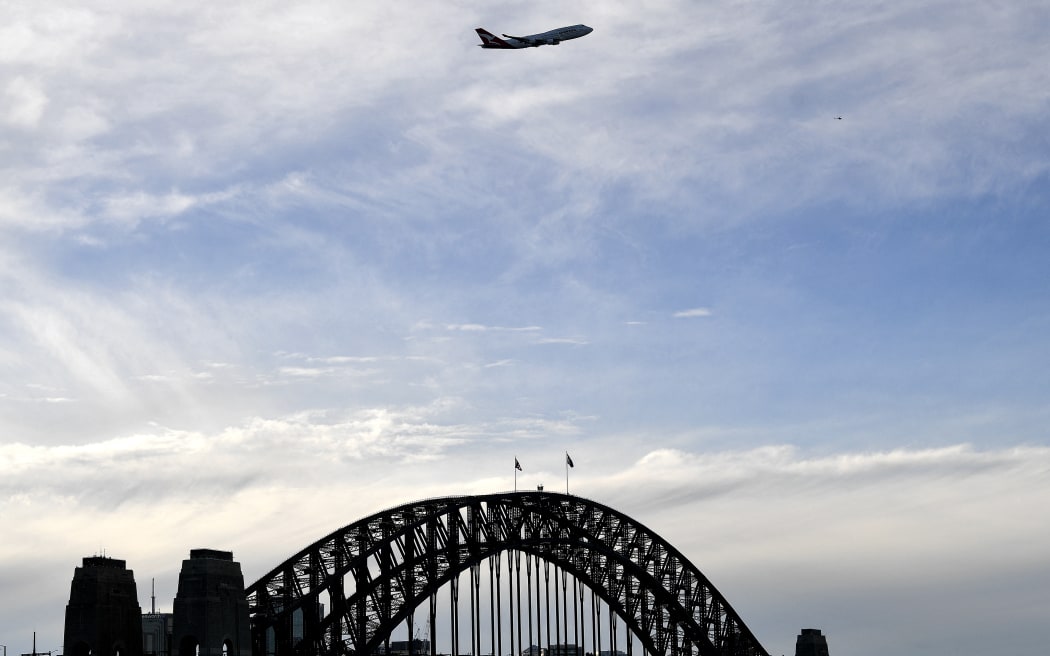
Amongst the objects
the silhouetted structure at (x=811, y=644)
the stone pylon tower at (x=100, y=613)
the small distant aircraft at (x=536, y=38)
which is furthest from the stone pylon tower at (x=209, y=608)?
the silhouetted structure at (x=811, y=644)

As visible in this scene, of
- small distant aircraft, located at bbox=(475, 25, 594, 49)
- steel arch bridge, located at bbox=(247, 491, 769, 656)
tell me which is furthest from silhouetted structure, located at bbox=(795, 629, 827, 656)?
small distant aircraft, located at bbox=(475, 25, 594, 49)

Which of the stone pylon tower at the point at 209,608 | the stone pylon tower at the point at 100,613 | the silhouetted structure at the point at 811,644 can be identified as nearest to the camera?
the stone pylon tower at the point at 100,613

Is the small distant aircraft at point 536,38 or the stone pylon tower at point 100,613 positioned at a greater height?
the small distant aircraft at point 536,38

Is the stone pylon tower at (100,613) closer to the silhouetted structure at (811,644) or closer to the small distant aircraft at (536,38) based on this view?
the small distant aircraft at (536,38)

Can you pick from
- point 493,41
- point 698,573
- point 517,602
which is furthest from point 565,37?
point 698,573

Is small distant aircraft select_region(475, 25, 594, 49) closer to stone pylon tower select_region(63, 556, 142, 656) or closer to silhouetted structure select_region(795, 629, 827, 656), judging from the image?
stone pylon tower select_region(63, 556, 142, 656)
